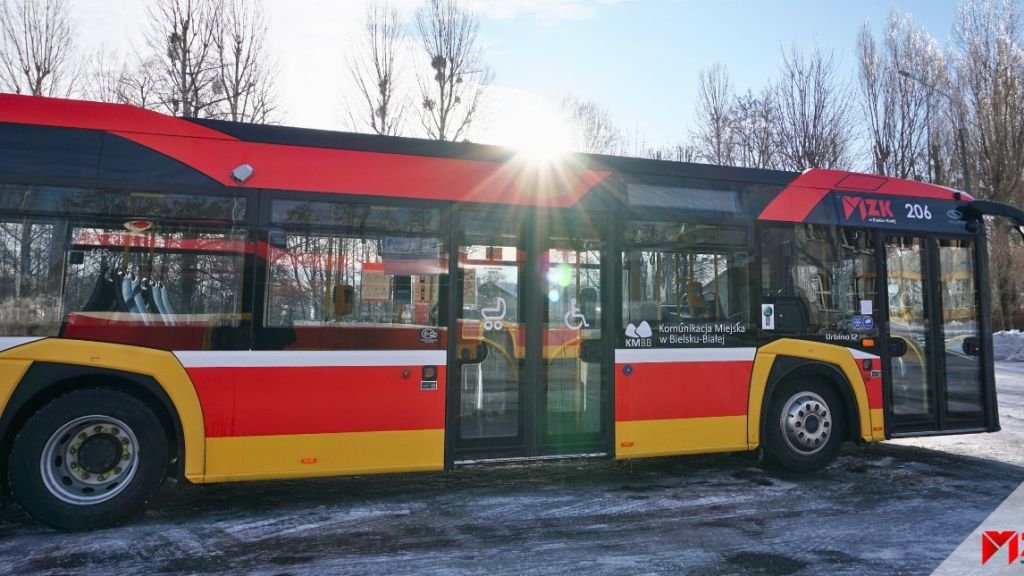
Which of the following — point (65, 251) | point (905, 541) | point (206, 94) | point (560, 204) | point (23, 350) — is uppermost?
point (206, 94)

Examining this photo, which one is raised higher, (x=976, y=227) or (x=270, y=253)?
(x=976, y=227)

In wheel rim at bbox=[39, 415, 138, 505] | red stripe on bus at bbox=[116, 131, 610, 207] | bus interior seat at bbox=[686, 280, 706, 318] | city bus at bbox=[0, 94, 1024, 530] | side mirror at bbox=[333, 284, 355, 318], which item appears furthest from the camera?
bus interior seat at bbox=[686, 280, 706, 318]

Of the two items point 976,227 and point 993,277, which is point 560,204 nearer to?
point 976,227

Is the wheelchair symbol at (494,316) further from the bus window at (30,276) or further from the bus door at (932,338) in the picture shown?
the bus door at (932,338)

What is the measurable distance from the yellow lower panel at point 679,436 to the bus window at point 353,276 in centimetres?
203

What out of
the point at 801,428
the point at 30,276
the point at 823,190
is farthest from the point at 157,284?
the point at 823,190

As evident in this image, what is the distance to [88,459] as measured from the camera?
4.51 m

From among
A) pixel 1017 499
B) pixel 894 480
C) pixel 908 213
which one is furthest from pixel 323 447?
pixel 908 213

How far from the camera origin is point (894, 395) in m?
6.51

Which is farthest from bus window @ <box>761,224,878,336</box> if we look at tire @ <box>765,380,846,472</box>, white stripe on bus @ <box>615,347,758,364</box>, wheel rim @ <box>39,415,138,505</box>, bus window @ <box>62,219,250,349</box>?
wheel rim @ <box>39,415,138,505</box>

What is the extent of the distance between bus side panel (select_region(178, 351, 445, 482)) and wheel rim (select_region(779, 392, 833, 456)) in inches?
143

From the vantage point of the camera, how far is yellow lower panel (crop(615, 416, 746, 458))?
225 inches

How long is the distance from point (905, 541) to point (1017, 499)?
2.04m

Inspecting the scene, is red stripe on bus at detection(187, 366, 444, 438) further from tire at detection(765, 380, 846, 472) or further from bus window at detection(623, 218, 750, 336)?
tire at detection(765, 380, 846, 472)
